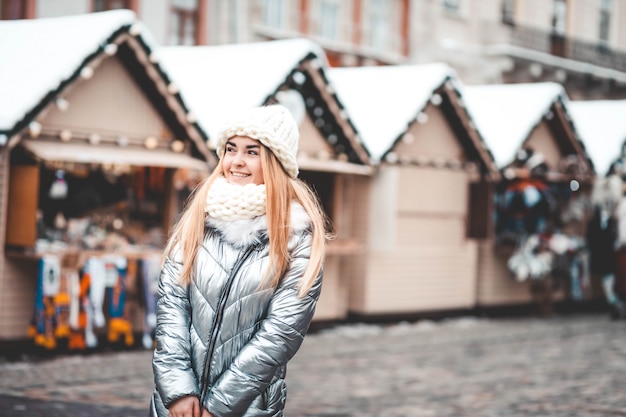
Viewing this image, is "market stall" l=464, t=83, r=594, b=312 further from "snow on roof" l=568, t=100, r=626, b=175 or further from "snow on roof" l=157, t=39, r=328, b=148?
"snow on roof" l=157, t=39, r=328, b=148

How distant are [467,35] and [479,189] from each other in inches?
410

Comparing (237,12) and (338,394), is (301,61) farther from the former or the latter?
(237,12)

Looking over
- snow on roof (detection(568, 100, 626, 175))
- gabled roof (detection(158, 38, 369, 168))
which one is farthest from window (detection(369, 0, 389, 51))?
gabled roof (detection(158, 38, 369, 168))

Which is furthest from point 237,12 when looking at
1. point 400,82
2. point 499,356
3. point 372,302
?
point 499,356

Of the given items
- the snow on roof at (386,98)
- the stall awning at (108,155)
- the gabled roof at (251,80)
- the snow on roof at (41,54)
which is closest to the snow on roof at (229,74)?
the gabled roof at (251,80)

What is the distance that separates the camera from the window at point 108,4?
18375 mm

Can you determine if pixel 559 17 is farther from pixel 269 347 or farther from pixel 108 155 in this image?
pixel 269 347

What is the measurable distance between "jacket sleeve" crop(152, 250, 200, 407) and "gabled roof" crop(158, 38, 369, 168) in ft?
27.6

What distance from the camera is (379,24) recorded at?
24.7m

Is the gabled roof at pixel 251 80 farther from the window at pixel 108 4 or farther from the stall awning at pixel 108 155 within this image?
the window at pixel 108 4

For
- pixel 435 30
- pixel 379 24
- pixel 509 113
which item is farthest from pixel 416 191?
pixel 435 30

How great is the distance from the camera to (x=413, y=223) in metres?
16.5

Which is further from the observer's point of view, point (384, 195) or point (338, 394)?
point (384, 195)

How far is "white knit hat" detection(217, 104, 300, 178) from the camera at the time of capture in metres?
4.02
